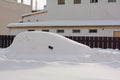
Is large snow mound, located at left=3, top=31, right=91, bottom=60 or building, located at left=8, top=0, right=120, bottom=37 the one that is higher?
building, located at left=8, top=0, right=120, bottom=37

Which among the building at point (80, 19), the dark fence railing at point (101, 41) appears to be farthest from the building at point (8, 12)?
the dark fence railing at point (101, 41)

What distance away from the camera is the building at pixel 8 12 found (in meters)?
37.4

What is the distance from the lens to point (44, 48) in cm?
1167

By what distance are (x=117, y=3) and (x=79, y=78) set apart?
779 inches

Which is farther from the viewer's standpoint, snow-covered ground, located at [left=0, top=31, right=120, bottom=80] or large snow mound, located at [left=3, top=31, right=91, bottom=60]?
large snow mound, located at [left=3, top=31, right=91, bottom=60]

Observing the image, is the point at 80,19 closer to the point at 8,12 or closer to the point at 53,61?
the point at 8,12

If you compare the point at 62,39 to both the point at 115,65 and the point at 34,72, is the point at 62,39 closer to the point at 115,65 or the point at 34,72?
the point at 115,65

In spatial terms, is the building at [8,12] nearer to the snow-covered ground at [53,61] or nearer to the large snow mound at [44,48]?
the large snow mound at [44,48]

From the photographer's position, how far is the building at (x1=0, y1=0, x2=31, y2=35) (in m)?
37.4

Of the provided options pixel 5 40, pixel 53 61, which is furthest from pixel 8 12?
pixel 53 61

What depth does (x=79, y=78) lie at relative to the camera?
6438 millimetres

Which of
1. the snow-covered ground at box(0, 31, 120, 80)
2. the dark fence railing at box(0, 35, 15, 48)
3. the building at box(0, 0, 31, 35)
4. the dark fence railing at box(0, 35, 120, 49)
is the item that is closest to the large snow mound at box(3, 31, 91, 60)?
the snow-covered ground at box(0, 31, 120, 80)

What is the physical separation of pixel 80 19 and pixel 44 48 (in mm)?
14914

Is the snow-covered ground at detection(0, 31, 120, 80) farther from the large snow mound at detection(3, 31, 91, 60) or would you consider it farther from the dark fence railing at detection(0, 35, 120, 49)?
the dark fence railing at detection(0, 35, 120, 49)
